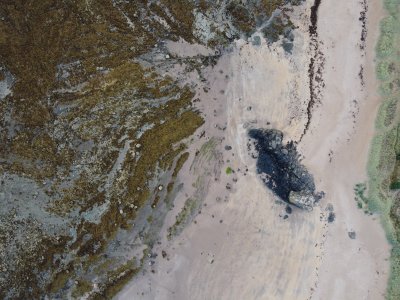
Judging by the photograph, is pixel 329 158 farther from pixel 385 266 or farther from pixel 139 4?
pixel 139 4

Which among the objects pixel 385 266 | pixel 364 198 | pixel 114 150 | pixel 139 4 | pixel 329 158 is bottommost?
pixel 385 266

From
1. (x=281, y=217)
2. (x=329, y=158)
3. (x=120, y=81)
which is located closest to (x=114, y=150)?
(x=120, y=81)

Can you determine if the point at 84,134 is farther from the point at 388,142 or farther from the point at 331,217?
the point at 388,142

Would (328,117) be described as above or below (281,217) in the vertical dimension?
above

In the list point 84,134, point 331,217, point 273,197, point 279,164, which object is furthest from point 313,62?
point 84,134

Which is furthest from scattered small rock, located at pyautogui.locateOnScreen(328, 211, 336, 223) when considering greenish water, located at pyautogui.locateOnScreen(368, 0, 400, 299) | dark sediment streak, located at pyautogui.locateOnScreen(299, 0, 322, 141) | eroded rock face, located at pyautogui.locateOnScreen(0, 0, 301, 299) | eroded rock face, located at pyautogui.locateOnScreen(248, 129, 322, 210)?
eroded rock face, located at pyautogui.locateOnScreen(0, 0, 301, 299)

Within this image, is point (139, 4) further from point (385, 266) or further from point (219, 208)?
point (385, 266)
